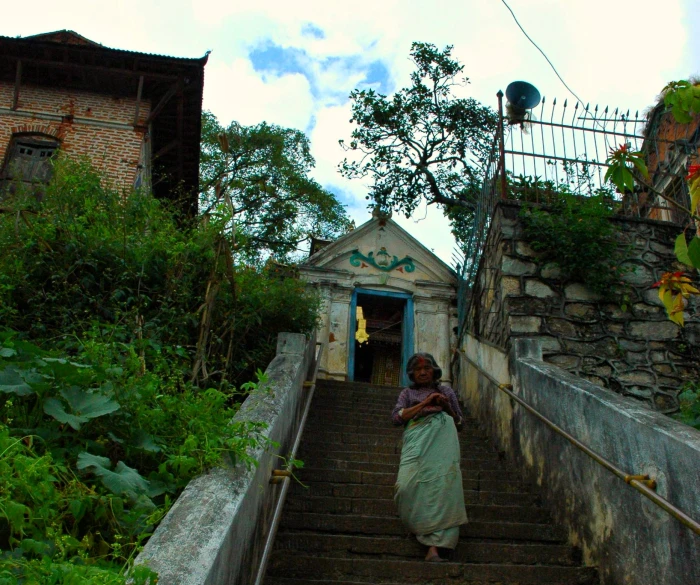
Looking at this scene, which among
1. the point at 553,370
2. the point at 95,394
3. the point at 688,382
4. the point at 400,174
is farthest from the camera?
the point at 400,174

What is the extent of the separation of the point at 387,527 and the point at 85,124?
30.7 feet

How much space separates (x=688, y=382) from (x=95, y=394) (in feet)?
20.7

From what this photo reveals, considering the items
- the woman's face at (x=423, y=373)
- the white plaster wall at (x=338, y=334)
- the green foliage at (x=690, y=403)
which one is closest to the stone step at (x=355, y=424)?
the woman's face at (x=423, y=373)

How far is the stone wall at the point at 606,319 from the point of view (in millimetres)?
7230

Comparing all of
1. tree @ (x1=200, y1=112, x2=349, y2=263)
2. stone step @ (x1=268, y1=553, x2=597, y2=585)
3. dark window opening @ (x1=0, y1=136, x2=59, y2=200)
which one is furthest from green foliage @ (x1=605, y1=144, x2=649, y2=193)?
tree @ (x1=200, y1=112, x2=349, y2=263)

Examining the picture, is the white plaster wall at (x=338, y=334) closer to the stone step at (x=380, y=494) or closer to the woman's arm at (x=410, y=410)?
the stone step at (x=380, y=494)

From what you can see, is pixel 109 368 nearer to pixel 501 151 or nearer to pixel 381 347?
pixel 501 151

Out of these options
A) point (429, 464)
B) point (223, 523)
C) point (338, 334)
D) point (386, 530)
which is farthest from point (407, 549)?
point (338, 334)

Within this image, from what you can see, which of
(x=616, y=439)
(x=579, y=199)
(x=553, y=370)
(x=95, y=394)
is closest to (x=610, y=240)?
(x=579, y=199)

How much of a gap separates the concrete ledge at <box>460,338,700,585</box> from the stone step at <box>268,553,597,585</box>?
292mm

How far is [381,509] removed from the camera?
5.14 meters

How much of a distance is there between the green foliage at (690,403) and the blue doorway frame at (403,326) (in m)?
4.77

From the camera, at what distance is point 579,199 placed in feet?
27.0

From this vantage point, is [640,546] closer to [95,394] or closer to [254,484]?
[254,484]
